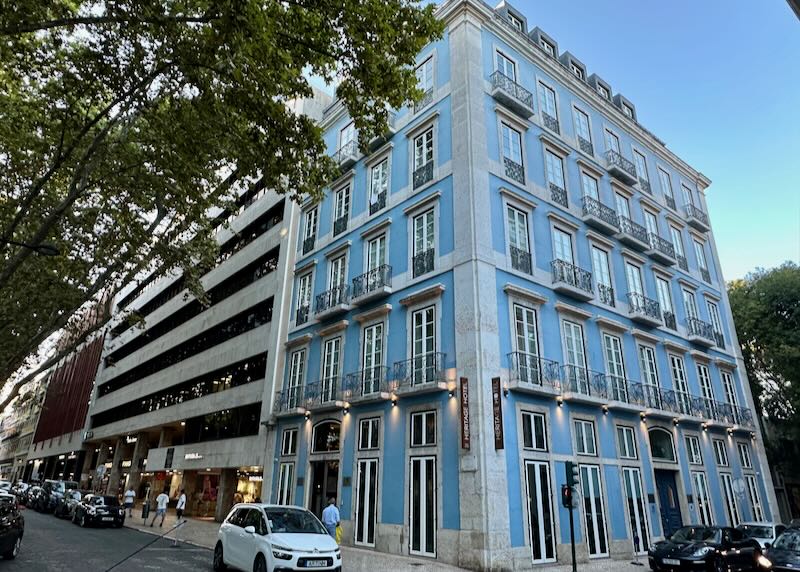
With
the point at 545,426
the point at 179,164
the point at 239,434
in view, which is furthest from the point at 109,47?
the point at 239,434

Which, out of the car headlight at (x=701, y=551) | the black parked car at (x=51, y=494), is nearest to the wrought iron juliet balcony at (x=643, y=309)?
the car headlight at (x=701, y=551)

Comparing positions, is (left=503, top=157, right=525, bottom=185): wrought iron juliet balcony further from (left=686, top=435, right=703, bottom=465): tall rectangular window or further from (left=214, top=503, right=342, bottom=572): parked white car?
(left=214, top=503, right=342, bottom=572): parked white car

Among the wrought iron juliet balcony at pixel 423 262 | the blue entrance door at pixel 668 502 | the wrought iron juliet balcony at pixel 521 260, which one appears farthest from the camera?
the blue entrance door at pixel 668 502

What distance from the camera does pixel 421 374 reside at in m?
16.3

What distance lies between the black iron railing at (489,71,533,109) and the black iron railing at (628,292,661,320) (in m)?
9.26

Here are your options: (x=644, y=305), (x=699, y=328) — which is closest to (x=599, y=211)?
(x=644, y=305)

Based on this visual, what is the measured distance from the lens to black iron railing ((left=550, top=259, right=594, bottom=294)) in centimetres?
1848

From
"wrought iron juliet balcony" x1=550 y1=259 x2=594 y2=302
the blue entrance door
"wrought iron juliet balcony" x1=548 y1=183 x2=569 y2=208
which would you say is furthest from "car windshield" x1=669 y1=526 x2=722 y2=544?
"wrought iron juliet balcony" x1=548 y1=183 x2=569 y2=208

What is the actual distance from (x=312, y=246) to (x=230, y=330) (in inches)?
357

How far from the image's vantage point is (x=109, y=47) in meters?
10.7

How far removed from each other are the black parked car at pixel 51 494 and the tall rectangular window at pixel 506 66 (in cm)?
3168

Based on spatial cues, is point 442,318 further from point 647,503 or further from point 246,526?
point 647,503

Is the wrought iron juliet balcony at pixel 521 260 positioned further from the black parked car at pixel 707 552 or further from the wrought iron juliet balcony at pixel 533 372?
the black parked car at pixel 707 552

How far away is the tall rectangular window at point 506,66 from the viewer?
20.7 meters
